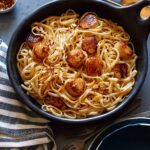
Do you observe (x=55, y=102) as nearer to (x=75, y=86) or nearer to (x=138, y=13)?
(x=75, y=86)

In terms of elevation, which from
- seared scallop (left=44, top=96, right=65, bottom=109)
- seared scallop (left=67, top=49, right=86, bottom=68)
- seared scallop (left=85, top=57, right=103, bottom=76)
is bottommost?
seared scallop (left=44, top=96, right=65, bottom=109)

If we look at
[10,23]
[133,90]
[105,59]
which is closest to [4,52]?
[10,23]

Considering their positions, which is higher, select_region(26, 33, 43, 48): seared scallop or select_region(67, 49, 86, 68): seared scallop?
select_region(26, 33, 43, 48): seared scallop

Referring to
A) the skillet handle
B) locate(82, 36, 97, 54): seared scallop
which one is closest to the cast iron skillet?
the skillet handle

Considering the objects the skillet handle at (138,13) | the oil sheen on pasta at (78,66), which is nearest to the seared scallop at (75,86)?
the oil sheen on pasta at (78,66)

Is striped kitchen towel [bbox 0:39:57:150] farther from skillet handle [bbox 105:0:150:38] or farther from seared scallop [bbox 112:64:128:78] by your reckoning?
skillet handle [bbox 105:0:150:38]

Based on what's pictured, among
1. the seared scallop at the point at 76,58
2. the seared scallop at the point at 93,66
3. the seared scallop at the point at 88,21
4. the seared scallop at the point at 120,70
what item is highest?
the seared scallop at the point at 88,21

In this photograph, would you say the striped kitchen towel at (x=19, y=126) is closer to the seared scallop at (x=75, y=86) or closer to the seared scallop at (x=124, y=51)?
the seared scallop at (x=75, y=86)
